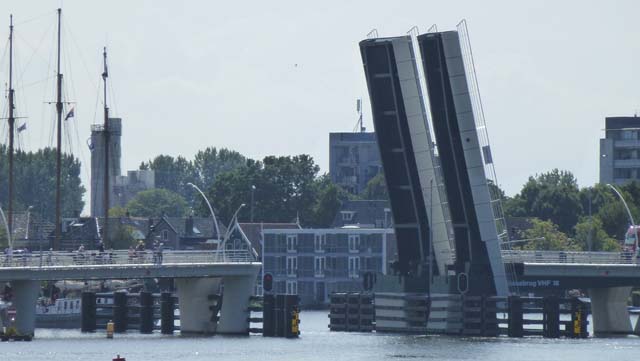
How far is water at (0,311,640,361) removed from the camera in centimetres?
6794

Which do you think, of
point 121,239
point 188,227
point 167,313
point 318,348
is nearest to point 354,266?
point 121,239

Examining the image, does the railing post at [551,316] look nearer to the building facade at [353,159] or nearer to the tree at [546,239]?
the tree at [546,239]

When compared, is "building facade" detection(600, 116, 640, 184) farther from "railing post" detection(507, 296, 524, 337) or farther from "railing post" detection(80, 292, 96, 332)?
"railing post" detection(507, 296, 524, 337)

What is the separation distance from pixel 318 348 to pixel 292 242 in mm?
61306

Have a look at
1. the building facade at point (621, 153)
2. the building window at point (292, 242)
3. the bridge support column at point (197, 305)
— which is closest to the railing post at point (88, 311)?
the bridge support column at point (197, 305)

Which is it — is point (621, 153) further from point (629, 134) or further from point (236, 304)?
point (236, 304)

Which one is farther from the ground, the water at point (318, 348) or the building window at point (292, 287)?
the building window at point (292, 287)

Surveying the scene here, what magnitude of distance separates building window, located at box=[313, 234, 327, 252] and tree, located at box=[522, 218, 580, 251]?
1338cm

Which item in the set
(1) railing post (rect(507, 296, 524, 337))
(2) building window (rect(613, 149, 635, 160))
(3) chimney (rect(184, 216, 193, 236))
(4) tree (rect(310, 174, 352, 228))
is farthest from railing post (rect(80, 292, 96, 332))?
(2) building window (rect(613, 149, 635, 160))

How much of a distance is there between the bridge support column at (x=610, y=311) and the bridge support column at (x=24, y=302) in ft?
80.4

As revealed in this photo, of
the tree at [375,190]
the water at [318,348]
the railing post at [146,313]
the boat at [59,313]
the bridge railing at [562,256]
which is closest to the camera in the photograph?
the water at [318,348]

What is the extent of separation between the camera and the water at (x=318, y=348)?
223ft

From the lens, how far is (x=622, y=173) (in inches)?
6777

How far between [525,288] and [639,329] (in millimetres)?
5321
